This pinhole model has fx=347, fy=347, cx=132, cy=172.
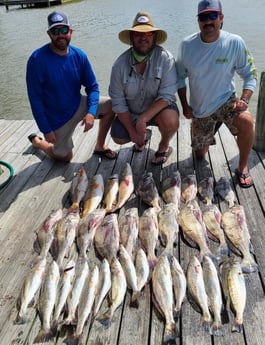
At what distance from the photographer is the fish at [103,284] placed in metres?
2.28

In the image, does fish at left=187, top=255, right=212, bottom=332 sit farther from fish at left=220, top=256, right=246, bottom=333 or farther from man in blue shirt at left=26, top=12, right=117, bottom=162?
man in blue shirt at left=26, top=12, right=117, bottom=162

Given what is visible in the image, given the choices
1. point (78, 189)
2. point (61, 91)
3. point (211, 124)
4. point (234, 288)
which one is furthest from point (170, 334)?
point (61, 91)

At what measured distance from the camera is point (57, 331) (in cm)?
215

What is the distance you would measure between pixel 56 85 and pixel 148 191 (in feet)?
4.89

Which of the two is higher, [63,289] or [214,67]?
[214,67]

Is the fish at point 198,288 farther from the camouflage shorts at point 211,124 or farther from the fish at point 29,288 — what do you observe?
the camouflage shorts at point 211,124

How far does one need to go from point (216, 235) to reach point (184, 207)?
1.40 feet

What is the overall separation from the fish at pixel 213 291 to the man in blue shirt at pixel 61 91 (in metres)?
1.92

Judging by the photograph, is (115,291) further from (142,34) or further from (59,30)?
(59,30)

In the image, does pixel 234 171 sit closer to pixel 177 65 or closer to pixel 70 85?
pixel 177 65

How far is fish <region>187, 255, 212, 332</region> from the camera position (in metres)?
2.14

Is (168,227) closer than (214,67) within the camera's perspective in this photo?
Yes

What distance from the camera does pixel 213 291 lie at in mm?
2279

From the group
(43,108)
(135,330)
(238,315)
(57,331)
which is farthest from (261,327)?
(43,108)
